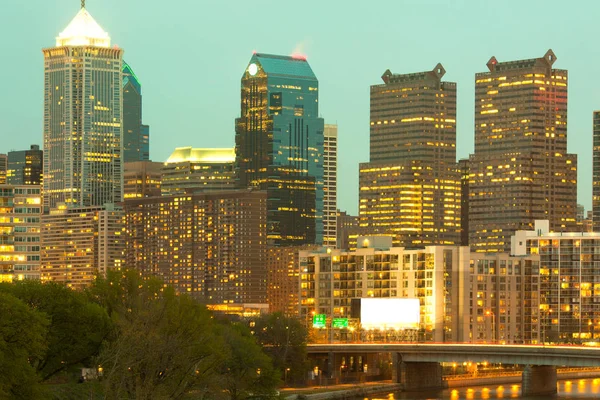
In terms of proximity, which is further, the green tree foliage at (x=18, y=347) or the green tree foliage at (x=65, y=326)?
the green tree foliage at (x=65, y=326)

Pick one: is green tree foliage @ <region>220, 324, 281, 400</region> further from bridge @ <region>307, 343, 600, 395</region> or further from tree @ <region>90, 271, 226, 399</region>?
bridge @ <region>307, 343, 600, 395</region>

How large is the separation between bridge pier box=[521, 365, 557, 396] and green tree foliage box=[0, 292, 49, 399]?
93686 millimetres

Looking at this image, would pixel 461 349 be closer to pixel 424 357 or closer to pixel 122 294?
pixel 424 357

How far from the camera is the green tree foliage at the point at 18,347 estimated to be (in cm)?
10625

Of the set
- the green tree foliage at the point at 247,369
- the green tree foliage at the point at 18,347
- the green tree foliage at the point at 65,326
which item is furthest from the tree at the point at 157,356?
the green tree foliage at the point at 247,369

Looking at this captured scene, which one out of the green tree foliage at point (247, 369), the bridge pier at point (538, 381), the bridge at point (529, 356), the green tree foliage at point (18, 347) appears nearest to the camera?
the green tree foliage at point (18, 347)

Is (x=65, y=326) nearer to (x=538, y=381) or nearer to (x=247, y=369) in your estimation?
(x=247, y=369)

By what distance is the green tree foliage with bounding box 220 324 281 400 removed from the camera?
147 meters

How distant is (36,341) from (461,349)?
91.9m

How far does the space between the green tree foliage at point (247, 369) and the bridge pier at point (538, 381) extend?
1898 inches

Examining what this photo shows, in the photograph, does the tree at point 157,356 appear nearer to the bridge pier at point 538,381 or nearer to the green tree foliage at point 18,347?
the green tree foliage at point 18,347

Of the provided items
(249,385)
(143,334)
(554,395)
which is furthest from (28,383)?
(554,395)

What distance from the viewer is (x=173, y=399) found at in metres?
100

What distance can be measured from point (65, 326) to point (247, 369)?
2389 centimetres
